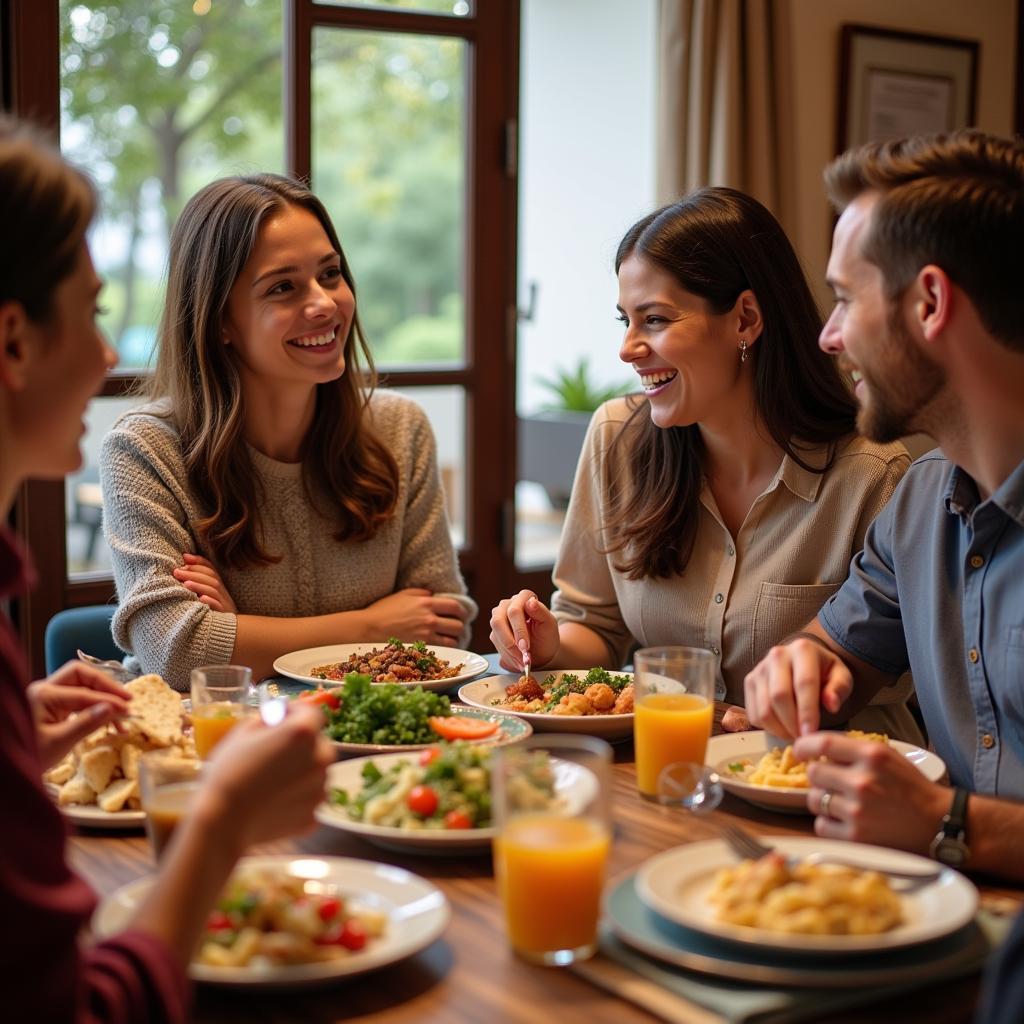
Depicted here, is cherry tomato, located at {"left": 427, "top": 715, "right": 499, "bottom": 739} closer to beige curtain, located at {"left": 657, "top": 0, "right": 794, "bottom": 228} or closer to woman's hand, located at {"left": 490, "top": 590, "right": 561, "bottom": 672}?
woman's hand, located at {"left": 490, "top": 590, "right": 561, "bottom": 672}

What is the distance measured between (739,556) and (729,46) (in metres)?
2.33

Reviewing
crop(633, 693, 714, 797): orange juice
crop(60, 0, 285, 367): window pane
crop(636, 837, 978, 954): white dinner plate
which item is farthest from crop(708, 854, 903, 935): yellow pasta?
crop(60, 0, 285, 367): window pane

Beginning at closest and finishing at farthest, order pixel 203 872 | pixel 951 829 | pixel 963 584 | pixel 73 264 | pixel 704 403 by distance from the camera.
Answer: pixel 203 872, pixel 73 264, pixel 951 829, pixel 963 584, pixel 704 403

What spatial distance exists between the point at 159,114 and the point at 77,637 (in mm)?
Result: 6686

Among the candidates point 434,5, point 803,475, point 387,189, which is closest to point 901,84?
point 434,5

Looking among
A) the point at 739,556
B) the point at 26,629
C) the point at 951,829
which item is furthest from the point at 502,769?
the point at 26,629

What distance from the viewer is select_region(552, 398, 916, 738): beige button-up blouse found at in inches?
90.4

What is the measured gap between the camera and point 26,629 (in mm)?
3307

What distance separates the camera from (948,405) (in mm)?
1719

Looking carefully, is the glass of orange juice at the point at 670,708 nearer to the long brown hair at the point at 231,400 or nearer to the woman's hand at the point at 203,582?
the woman's hand at the point at 203,582

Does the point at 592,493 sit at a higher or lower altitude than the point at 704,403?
lower

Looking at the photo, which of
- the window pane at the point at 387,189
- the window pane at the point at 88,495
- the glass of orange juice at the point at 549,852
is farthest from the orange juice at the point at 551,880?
the window pane at the point at 387,189

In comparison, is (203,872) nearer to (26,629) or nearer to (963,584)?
(963,584)

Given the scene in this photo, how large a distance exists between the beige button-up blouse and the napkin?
108 cm
